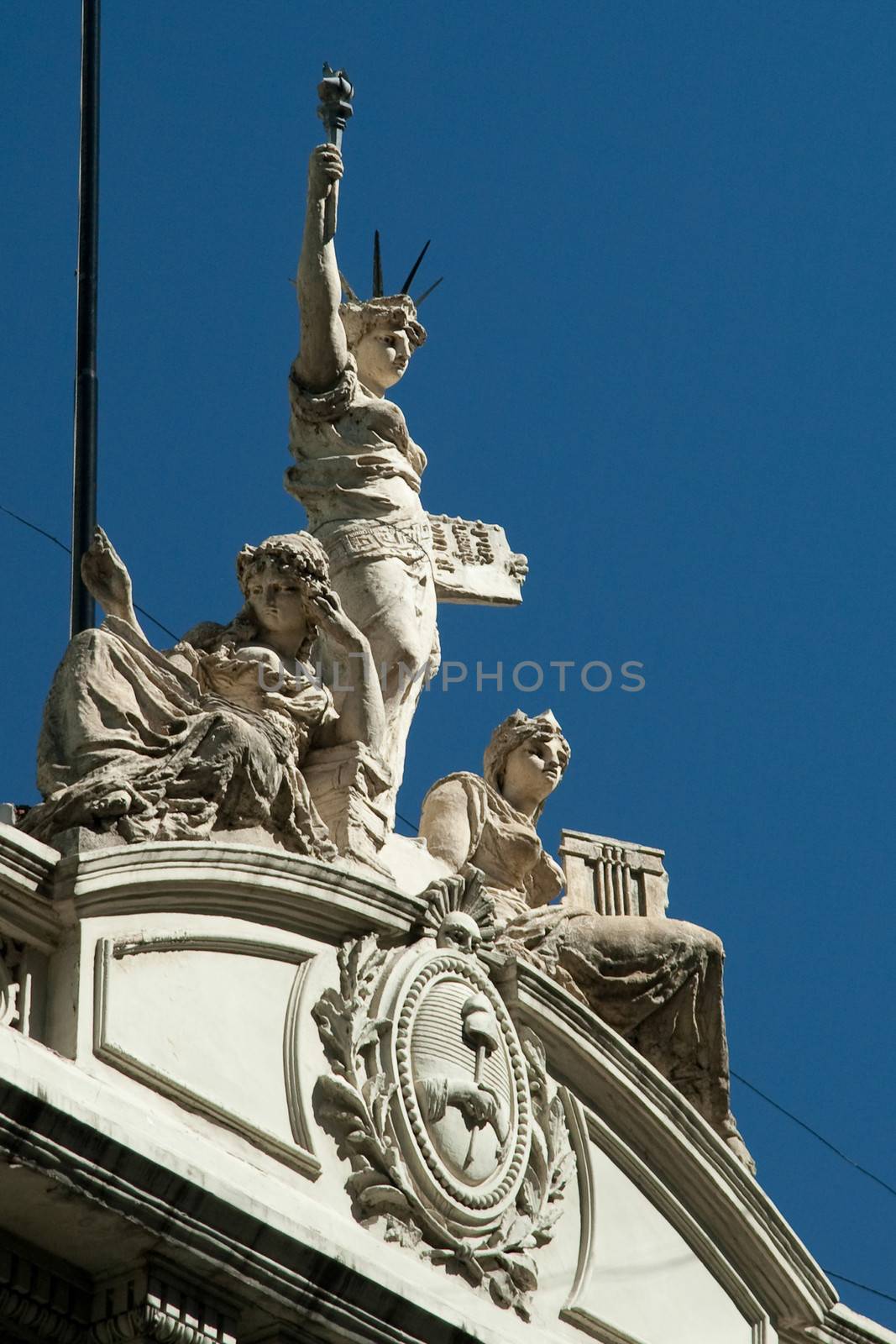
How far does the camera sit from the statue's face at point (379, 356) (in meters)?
17.0

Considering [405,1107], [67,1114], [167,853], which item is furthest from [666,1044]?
[67,1114]

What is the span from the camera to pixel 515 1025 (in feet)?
45.6

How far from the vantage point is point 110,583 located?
45.6 feet

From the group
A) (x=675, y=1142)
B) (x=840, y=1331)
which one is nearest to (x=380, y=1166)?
(x=675, y=1142)

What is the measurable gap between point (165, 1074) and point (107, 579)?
2644mm

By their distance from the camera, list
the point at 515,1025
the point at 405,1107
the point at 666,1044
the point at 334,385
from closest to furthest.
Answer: the point at 405,1107, the point at 515,1025, the point at 666,1044, the point at 334,385

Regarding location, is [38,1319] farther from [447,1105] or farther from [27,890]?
[447,1105]

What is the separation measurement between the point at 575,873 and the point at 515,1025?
1986mm

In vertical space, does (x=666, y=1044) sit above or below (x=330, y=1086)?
above

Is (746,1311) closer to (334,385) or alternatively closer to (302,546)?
(302,546)

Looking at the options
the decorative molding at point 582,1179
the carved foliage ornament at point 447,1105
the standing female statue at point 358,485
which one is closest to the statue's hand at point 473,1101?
the carved foliage ornament at point 447,1105

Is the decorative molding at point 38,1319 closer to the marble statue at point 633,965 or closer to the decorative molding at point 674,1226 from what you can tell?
the decorative molding at point 674,1226

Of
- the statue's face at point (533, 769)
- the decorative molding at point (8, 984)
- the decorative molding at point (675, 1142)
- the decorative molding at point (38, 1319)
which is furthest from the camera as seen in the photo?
the statue's face at point (533, 769)

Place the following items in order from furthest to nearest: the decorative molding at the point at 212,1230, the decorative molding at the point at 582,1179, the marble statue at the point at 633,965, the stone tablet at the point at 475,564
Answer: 1. the stone tablet at the point at 475,564
2. the marble statue at the point at 633,965
3. the decorative molding at the point at 582,1179
4. the decorative molding at the point at 212,1230
